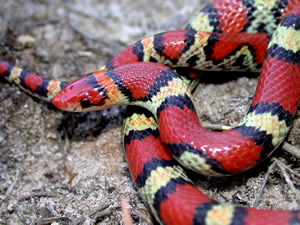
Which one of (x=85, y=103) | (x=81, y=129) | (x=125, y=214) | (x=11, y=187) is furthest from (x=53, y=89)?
(x=125, y=214)

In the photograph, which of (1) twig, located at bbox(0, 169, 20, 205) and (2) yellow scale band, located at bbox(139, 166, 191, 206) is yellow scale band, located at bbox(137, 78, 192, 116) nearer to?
(2) yellow scale band, located at bbox(139, 166, 191, 206)

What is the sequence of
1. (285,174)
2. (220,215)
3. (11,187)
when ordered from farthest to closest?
(11,187) < (285,174) < (220,215)

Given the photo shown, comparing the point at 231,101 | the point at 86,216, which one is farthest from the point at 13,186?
the point at 231,101

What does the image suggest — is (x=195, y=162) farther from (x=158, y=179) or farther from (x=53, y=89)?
(x=53, y=89)

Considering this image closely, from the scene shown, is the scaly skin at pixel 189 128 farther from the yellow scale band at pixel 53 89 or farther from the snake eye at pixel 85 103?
the yellow scale band at pixel 53 89

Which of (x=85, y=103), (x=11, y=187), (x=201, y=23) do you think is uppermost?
(x=201, y=23)

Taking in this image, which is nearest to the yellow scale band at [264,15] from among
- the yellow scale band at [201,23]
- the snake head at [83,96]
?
the yellow scale band at [201,23]

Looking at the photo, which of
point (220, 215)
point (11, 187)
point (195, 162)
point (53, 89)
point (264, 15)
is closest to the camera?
point (220, 215)
